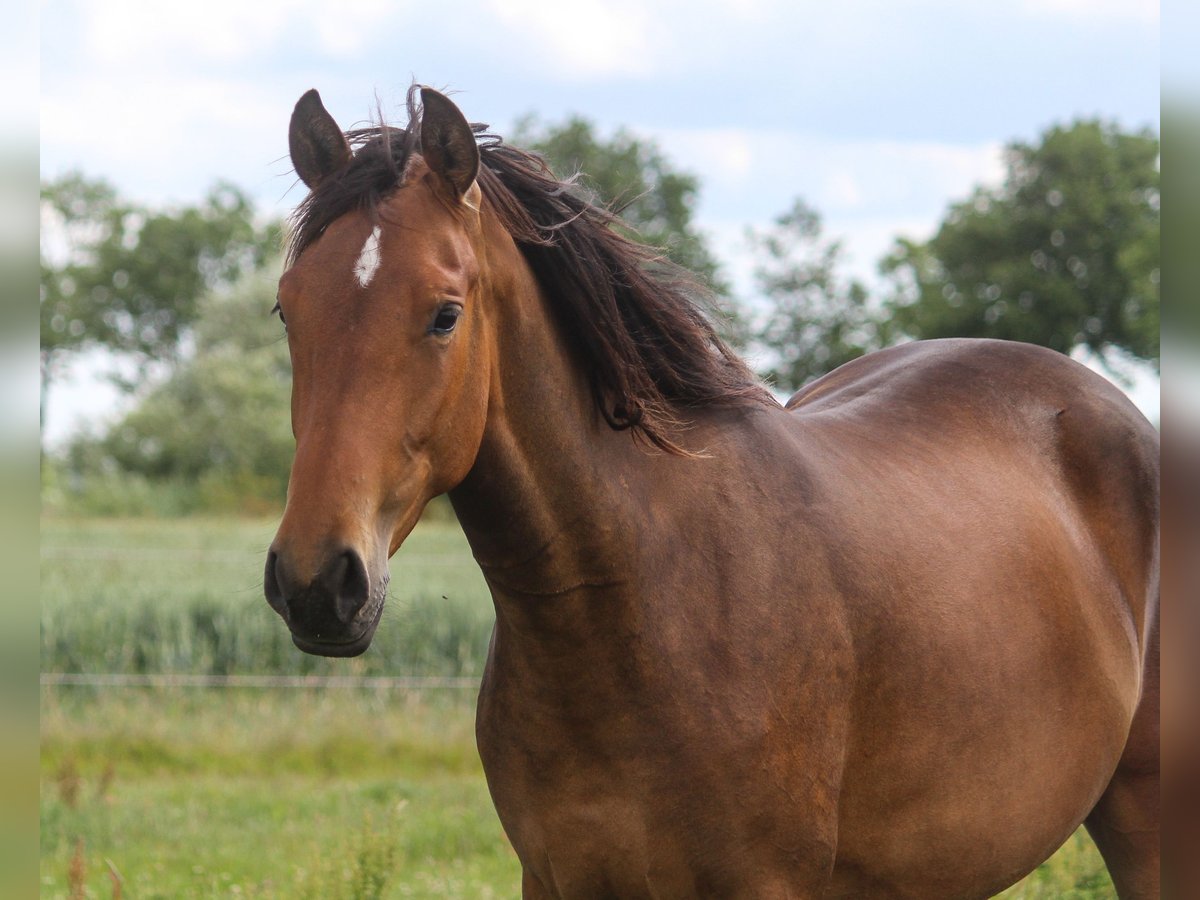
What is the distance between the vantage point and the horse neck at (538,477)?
2.29 metres

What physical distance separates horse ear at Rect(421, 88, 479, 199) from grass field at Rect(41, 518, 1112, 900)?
1.00m

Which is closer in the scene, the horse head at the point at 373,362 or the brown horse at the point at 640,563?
the horse head at the point at 373,362

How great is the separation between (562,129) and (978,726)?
5147cm

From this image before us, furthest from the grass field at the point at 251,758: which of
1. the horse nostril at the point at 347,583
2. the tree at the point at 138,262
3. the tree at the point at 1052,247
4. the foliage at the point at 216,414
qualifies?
the tree at the point at 138,262

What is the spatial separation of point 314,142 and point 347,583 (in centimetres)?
92

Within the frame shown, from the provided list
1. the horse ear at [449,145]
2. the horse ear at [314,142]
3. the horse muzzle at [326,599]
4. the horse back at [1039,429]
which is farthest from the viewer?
the horse back at [1039,429]

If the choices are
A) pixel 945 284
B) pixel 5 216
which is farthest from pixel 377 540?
pixel 945 284

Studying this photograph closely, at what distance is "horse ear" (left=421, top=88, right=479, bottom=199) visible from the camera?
216 cm

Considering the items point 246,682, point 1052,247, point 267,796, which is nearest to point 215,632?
point 246,682

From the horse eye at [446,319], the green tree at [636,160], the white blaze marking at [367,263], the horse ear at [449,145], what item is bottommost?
the horse eye at [446,319]

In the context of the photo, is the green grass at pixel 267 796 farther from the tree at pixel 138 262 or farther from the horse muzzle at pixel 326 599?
the tree at pixel 138 262

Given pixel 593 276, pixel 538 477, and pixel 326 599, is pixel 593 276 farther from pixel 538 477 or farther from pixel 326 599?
pixel 326 599

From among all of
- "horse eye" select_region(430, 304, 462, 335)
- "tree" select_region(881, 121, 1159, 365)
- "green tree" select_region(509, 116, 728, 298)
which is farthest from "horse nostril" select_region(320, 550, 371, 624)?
"green tree" select_region(509, 116, 728, 298)

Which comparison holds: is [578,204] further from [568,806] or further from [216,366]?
[216,366]
